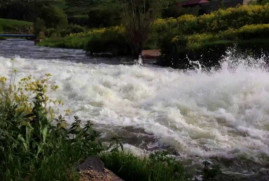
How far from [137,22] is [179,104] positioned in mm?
14979

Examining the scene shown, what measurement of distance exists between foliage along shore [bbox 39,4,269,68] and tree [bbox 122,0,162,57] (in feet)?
2.38

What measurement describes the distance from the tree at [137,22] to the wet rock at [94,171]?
18744 mm

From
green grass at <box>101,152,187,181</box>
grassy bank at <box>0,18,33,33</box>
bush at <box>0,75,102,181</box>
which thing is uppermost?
bush at <box>0,75,102,181</box>

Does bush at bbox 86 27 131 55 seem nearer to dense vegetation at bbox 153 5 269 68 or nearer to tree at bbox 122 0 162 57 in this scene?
tree at bbox 122 0 162 57

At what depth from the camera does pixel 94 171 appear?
449 cm

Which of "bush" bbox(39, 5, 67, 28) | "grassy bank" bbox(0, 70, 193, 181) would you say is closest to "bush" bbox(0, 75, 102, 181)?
"grassy bank" bbox(0, 70, 193, 181)

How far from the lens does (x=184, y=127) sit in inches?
306

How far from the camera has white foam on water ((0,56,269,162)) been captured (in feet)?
23.4

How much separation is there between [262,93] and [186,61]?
27.2 feet

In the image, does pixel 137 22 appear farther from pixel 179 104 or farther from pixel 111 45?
pixel 179 104

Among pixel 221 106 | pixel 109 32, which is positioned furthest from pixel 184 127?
pixel 109 32

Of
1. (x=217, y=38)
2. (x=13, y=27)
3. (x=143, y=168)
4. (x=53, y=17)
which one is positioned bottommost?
(x=13, y=27)

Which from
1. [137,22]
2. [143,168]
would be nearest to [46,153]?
[143,168]

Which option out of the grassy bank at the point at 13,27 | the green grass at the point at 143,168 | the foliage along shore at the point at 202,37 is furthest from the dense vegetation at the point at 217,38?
the grassy bank at the point at 13,27
